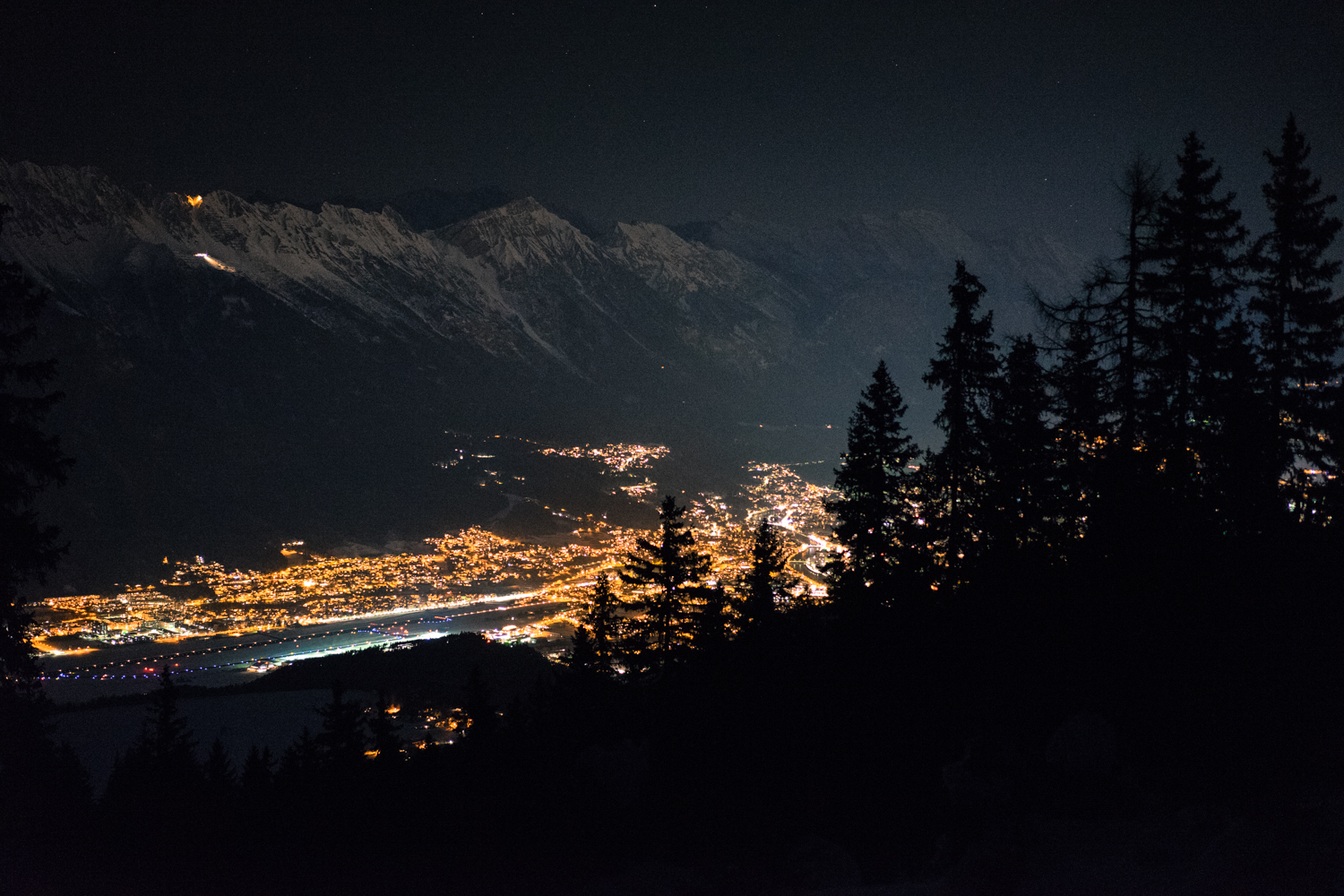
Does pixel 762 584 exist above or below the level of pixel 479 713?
above

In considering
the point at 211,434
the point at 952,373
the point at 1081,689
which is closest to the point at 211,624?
the point at 211,434

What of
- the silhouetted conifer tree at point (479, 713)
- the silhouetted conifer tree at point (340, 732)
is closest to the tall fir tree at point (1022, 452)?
the silhouetted conifer tree at point (479, 713)

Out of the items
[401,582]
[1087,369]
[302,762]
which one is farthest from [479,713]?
[401,582]

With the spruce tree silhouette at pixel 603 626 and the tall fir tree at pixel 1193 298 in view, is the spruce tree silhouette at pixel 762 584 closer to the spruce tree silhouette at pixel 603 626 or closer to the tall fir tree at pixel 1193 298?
the spruce tree silhouette at pixel 603 626

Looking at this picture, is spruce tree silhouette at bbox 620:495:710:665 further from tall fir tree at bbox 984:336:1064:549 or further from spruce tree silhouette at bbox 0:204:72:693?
spruce tree silhouette at bbox 0:204:72:693

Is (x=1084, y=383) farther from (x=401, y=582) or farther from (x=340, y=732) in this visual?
(x=401, y=582)
